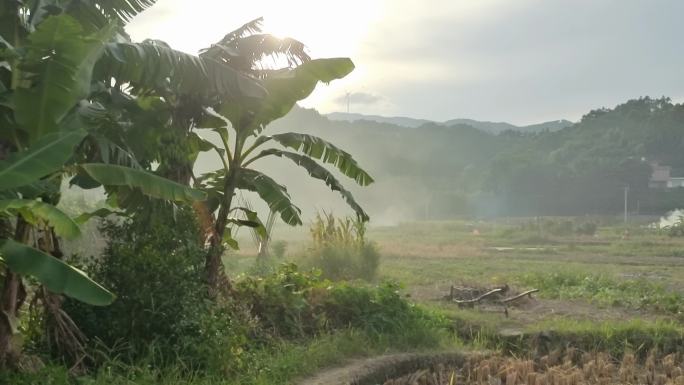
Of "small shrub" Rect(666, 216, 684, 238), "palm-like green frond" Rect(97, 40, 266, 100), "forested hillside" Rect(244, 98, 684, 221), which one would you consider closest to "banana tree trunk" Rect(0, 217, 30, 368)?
"palm-like green frond" Rect(97, 40, 266, 100)

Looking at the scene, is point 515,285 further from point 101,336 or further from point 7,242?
point 7,242

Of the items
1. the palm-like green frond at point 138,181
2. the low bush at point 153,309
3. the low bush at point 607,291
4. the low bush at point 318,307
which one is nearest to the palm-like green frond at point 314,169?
the low bush at point 318,307

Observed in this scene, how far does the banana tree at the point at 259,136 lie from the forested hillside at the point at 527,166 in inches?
1710

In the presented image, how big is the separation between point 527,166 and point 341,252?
2206 inches

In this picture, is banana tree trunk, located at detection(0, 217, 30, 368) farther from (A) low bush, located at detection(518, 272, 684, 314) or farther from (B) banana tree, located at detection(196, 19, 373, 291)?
(A) low bush, located at detection(518, 272, 684, 314)

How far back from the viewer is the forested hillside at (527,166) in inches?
2443

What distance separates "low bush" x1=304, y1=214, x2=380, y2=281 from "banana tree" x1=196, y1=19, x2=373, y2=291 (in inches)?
208

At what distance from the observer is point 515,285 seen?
48.5 ft

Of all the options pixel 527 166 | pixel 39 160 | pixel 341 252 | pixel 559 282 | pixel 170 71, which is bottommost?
pixel 559 282

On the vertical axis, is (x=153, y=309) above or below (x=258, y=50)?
below

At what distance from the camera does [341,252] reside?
15.0 metres

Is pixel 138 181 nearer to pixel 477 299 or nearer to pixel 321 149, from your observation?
pixel 321 149

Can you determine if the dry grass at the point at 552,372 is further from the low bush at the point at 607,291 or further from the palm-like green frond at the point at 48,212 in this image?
the palm-like green frond at the point at 48,212

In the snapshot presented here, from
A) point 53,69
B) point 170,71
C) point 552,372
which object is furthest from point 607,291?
point 53,69
